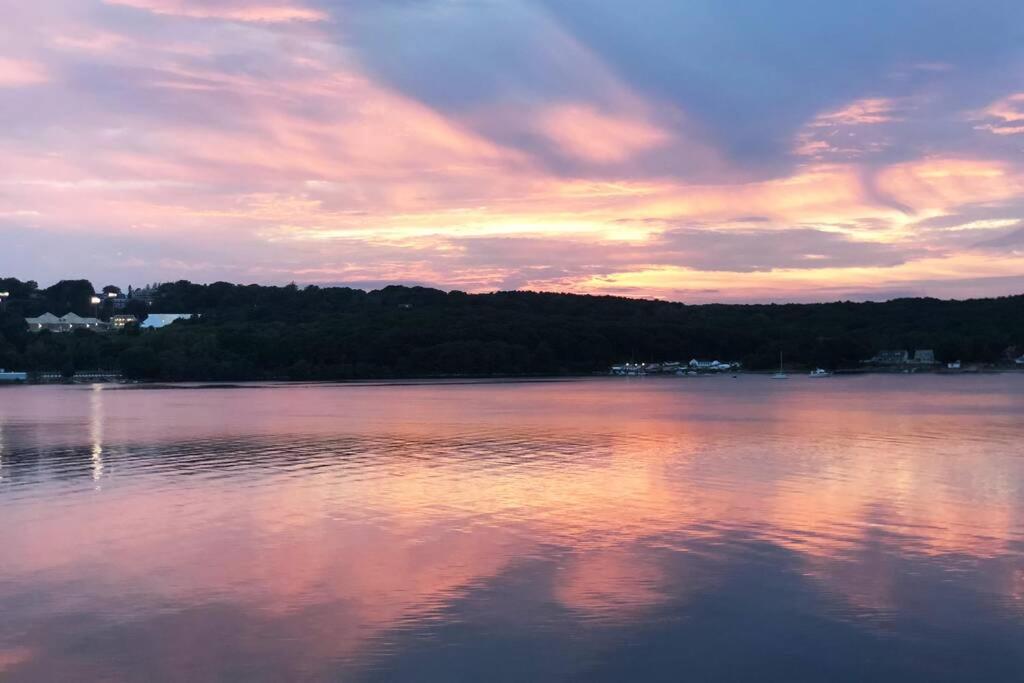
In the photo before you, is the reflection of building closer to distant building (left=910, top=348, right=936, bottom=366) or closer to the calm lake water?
distant building (left=910, top=348, right=936, bottom=366)

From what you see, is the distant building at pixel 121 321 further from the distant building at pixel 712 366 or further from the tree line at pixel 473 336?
the distant building at pixel 712 366

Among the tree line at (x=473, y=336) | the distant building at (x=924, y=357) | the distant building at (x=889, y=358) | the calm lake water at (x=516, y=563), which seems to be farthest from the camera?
the distant building at (x=889, y=358)

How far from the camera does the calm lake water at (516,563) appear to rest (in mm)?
11008

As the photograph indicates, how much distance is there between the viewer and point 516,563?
1538 cm

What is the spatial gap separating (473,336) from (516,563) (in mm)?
125798

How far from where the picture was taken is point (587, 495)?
22.4 metres

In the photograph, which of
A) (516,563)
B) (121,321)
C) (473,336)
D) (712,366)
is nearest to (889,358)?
(712,366)

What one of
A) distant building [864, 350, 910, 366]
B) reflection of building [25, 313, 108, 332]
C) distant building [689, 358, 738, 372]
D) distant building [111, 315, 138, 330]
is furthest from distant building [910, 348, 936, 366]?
distant building [111, 315, 138, 330]

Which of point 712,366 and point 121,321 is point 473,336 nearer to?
point 712,366

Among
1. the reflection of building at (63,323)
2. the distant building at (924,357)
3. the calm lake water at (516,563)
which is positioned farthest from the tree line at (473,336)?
the calm lake water at (516,563)

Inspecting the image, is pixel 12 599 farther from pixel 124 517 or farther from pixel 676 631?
pixel 676 631

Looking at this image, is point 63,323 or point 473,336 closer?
point 473,336

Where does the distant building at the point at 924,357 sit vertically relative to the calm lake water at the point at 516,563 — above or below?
above

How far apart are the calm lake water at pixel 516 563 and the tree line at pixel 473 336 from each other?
9820 centimetres
